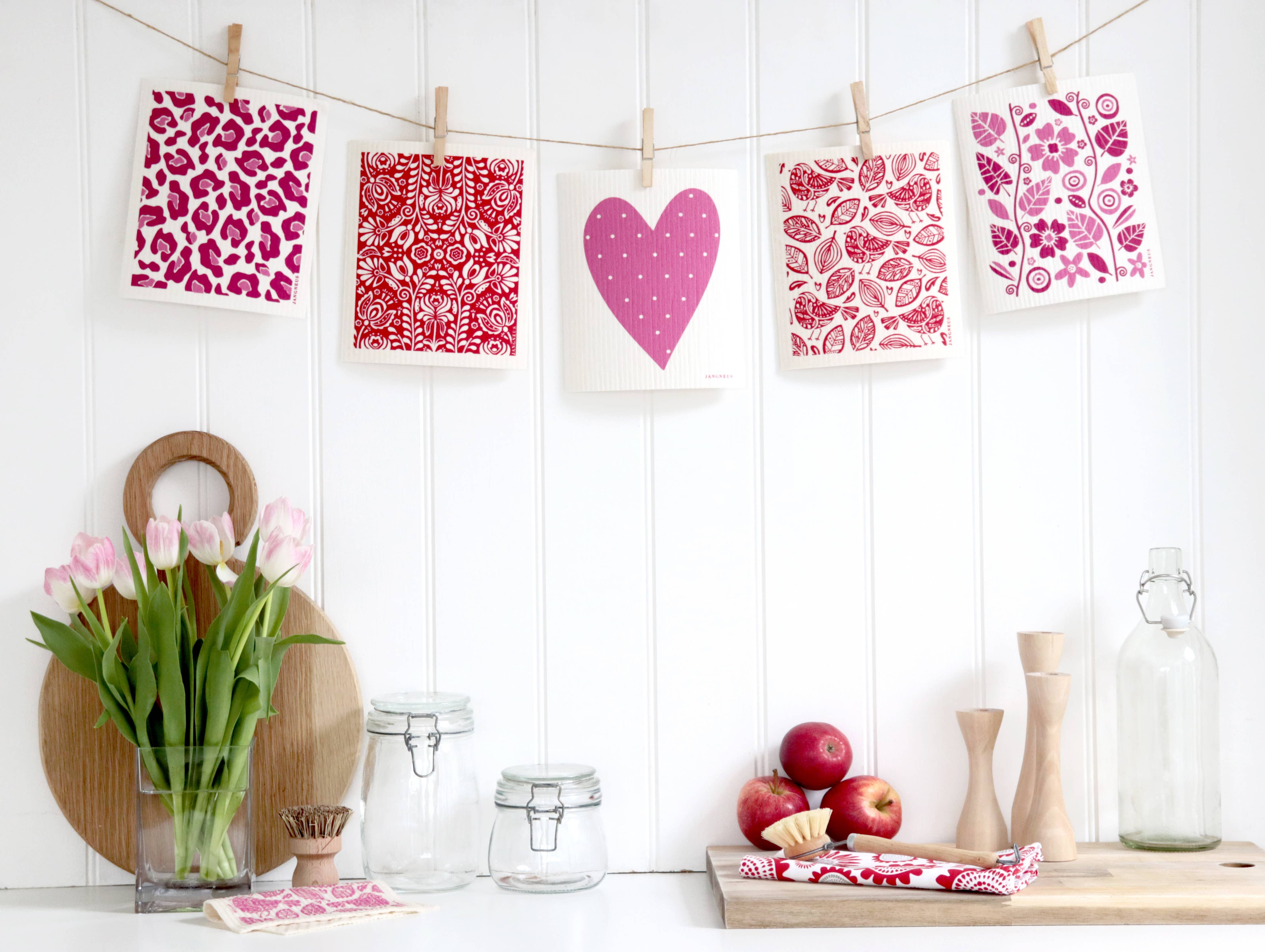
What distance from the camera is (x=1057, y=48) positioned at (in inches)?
48.4

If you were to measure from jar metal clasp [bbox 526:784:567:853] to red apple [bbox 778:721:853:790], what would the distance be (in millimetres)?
250

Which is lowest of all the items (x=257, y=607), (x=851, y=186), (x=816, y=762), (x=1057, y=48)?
(x=816, y=762)

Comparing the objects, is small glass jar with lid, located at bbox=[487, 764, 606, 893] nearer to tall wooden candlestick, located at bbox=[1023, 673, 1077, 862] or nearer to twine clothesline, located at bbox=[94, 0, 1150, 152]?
tall wooden candlestick, located at bbox=[1023, 673, 1077, 862]

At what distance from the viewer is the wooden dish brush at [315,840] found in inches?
43.4

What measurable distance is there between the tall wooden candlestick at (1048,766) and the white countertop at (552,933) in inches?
5.6

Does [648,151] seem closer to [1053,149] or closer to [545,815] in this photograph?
[1053,149]

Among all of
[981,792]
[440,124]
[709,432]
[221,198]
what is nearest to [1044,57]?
[709,432]

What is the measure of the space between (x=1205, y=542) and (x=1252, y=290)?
288 mm

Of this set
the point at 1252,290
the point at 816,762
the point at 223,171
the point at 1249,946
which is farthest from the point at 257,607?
the point at 1252,290

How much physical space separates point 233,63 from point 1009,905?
1.17m

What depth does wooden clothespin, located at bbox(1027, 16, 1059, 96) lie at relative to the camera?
3.97ft

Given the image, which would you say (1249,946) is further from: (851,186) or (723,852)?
(851,186)

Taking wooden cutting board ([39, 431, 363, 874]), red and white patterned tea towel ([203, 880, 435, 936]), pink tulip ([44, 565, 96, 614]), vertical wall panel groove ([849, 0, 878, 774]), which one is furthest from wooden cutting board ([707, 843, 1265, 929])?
pink tulip ([44, 565, 96, 614])

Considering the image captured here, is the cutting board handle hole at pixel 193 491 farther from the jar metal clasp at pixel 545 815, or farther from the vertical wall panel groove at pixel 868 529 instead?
the vertical wall panel groove at pixel 868 529
